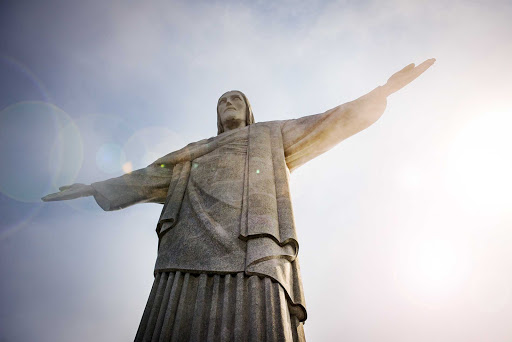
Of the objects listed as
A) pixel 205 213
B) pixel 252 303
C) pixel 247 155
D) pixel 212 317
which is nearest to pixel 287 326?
pixel 252 303

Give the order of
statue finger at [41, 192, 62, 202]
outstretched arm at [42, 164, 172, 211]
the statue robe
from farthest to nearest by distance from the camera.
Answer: outstretched arm at [42, 164, 172, 211]
statue finger at [41, 192, 62, 202]
the statue robe

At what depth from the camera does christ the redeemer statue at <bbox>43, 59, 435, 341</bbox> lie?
3844 millimetres

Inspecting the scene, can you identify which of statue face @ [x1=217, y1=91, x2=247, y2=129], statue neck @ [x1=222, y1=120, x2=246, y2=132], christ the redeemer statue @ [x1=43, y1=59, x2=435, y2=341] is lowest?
christ the redeemer statue @ [x1=43, y1=59, x2=435, y2=341]

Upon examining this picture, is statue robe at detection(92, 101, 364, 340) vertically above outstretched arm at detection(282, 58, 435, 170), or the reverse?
outstretched arm at detection(282, 58, 435, 170)

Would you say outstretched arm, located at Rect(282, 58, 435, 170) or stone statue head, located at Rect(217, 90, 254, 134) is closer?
outstretched arm, located at Rect(282, 58, 435, 170)

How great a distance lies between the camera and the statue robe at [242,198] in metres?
4.22

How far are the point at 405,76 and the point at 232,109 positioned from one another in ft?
10.9

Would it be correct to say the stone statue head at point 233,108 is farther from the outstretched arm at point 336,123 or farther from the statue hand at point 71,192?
the statue hand at point 71,192

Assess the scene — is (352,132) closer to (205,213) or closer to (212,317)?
(205,213)

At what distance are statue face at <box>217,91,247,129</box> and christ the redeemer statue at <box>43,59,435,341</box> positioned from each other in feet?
2.69

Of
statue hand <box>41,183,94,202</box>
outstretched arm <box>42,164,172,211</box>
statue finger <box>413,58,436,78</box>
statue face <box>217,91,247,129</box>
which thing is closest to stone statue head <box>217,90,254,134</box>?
statue face <box>217,91,247,129</box>

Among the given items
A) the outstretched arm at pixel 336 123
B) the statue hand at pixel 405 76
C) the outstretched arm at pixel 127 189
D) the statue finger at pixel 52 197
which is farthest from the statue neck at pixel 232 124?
the statue finger at pixel 52 197

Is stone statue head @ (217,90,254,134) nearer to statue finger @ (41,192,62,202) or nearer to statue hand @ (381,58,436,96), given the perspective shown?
statue hand @ (381,58,436,96)

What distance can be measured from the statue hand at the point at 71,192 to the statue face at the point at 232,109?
2.81 m
